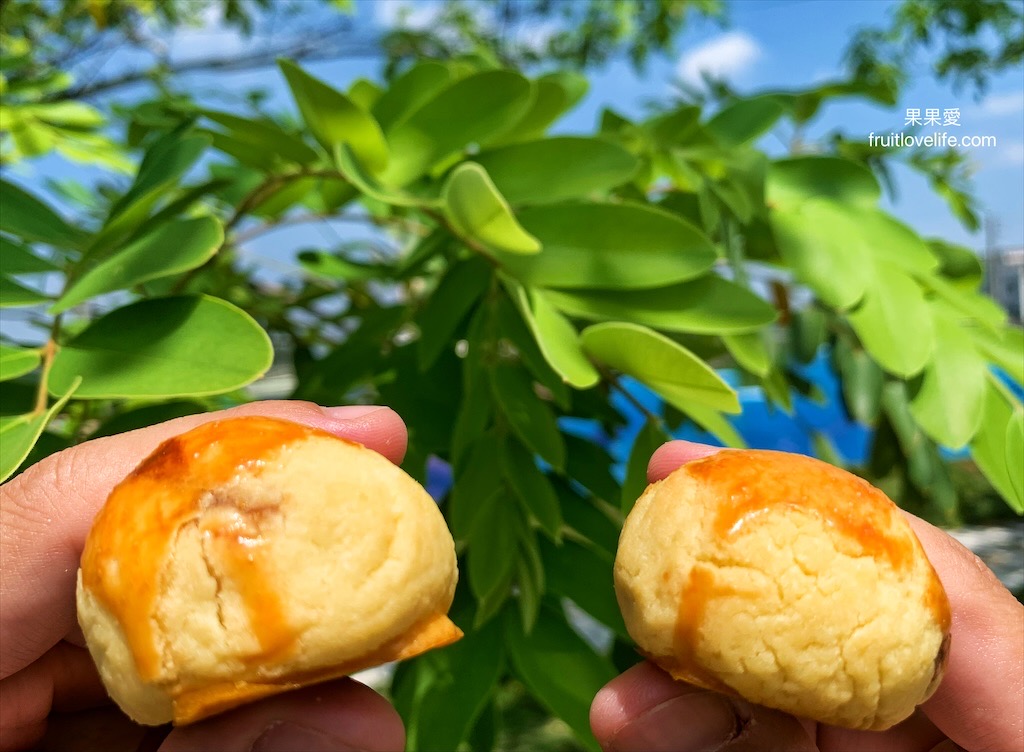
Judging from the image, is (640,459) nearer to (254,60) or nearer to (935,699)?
(935,699)

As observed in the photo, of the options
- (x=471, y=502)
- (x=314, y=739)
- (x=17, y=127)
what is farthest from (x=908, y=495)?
(x=17, y=127)

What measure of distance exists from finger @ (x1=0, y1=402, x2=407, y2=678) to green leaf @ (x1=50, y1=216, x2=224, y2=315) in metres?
0.11

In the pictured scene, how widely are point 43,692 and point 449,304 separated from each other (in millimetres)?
496

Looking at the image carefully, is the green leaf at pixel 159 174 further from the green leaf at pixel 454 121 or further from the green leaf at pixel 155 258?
the green leaf at pixel 454 121

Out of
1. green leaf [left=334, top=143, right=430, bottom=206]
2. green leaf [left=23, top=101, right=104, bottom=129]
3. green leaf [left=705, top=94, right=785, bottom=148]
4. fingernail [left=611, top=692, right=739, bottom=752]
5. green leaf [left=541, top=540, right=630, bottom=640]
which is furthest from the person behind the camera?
green leaf [left=23, top=101, right=104, bottom=129]

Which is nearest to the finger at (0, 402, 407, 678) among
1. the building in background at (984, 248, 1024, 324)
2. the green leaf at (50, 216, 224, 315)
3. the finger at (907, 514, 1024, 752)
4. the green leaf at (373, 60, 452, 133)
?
the green leaf at (50, 216, 224, 315)

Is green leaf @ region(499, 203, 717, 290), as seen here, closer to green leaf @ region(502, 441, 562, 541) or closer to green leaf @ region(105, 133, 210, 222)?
green leaf @ region(502, 441, 562, 541)

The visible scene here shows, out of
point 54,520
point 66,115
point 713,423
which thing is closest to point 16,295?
point 54,520

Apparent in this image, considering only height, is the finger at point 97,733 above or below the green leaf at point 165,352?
below

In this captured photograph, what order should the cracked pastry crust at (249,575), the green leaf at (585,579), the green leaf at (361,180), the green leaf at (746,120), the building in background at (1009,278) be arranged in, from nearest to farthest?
the cracked pastry crust at (249,575)
the green leaf at (361,180)
the green leaf at (585,579)
the green leaf at (746,120)
the building in background at (1009,278)

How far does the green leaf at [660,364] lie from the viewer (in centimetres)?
56

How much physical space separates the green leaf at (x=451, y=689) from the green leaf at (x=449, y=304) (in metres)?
0.26

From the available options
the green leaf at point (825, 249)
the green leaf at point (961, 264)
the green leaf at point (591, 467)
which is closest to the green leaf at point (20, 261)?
the green leaf at point (591, 467)

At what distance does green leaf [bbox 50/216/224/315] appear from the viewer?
0.58m
